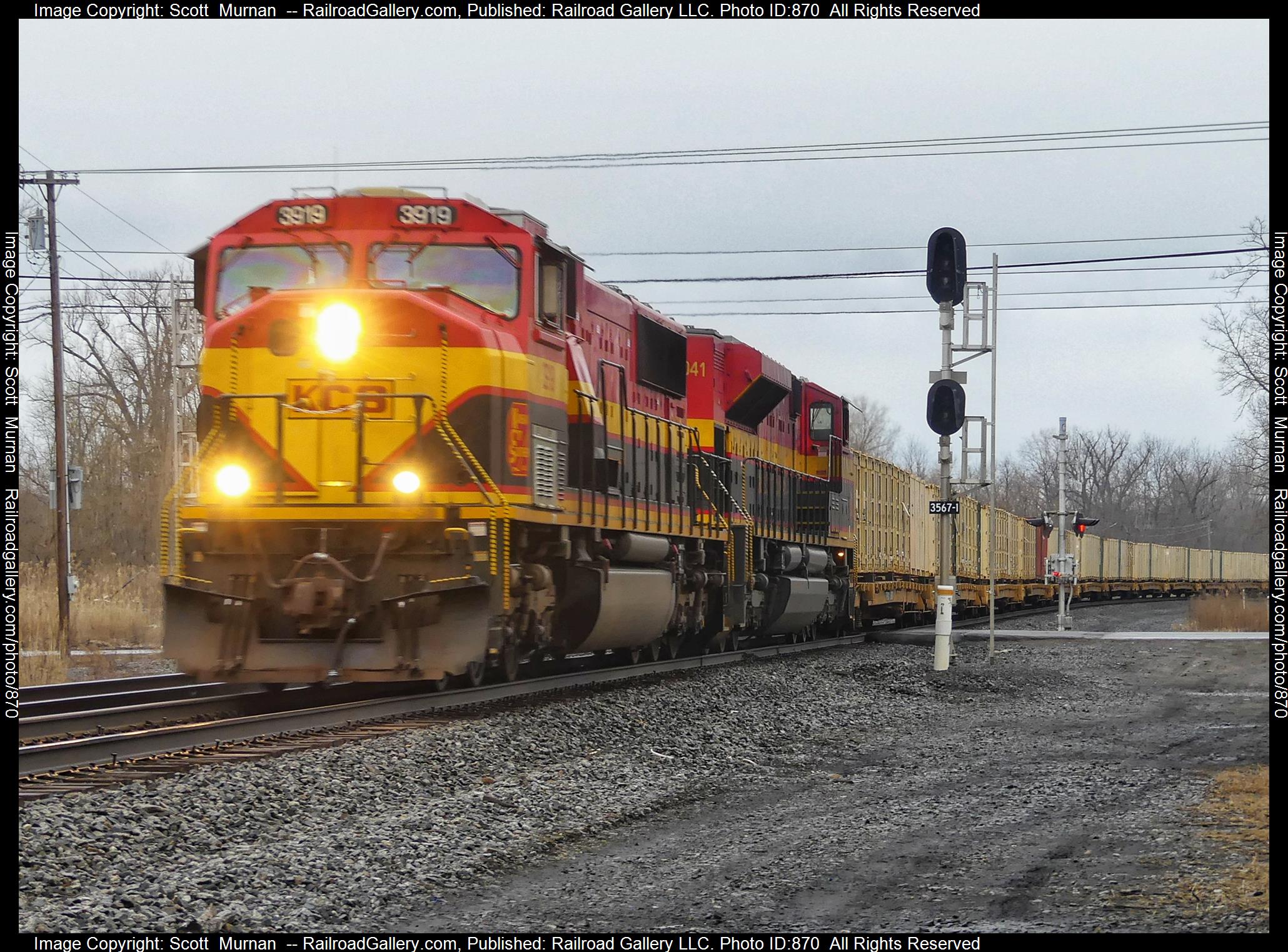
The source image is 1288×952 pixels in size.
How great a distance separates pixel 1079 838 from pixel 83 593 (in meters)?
23.4

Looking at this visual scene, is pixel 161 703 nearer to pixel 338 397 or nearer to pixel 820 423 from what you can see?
pixel 338 397

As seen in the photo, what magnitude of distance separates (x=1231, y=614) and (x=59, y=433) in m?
20.2

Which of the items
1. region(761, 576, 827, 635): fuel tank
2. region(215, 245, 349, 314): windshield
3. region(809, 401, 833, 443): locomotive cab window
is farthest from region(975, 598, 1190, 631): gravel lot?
region(215, 245, 349, 314): windshield

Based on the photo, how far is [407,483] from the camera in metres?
10.2

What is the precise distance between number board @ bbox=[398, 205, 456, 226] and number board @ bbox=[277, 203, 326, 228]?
658 mm

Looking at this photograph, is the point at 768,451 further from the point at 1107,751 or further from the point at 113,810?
the point at 113,810

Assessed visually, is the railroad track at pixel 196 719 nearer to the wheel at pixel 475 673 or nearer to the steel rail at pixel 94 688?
the steel rail at pixel 94 688

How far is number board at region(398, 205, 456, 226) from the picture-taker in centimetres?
1101

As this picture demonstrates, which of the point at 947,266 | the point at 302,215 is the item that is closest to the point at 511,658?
the point at 302,215

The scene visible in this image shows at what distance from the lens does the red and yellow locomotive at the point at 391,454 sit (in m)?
10.1

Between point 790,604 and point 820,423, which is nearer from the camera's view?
point 790,604

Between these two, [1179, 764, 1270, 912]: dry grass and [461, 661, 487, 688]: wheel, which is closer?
[1179, 764, 1270, 912]: dry grass

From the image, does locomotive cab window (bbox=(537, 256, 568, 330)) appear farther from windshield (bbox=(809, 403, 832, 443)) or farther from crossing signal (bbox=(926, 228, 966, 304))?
windshield (bbox=(809, 403, 832, 443))
